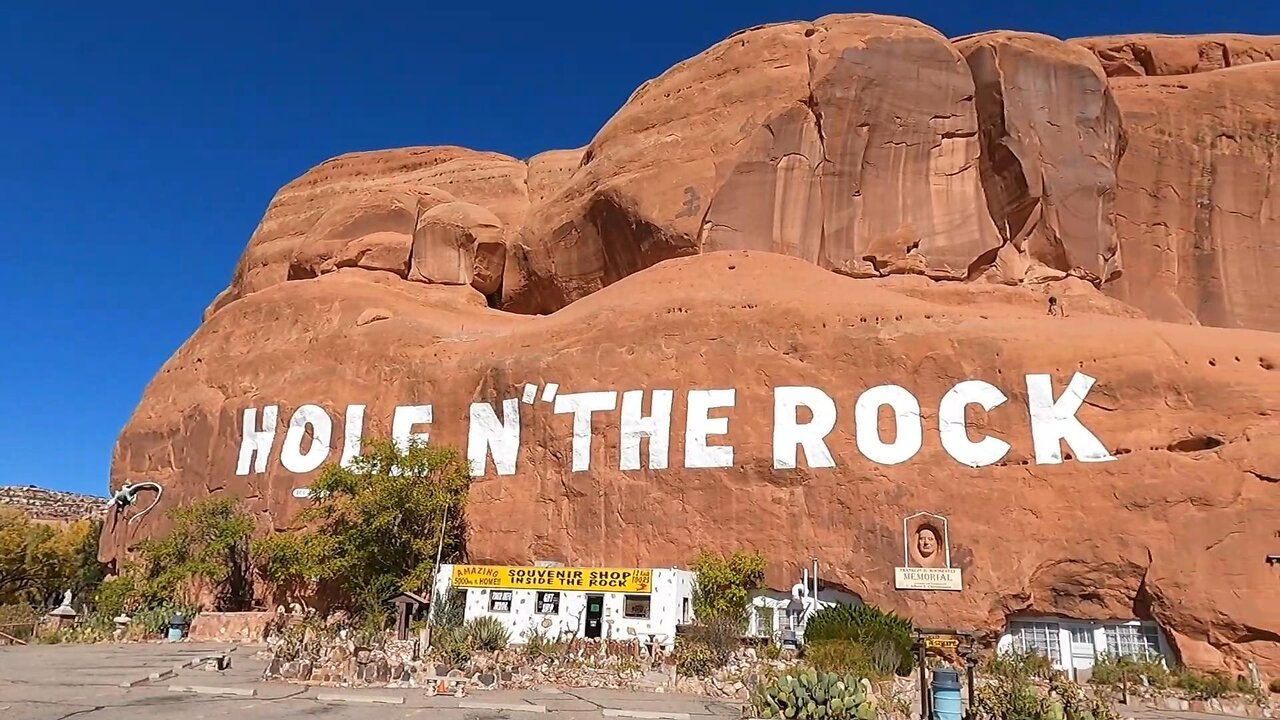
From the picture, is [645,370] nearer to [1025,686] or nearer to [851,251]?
[851,251]

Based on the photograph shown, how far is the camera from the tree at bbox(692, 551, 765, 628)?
2464 centimetres

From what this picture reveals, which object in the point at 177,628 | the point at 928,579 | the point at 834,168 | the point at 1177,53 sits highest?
the point at 1177,53

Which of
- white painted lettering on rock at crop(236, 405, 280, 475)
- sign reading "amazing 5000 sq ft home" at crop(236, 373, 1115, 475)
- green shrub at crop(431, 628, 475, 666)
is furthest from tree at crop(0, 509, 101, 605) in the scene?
green shrub at crop(431, 628, 475, 666)

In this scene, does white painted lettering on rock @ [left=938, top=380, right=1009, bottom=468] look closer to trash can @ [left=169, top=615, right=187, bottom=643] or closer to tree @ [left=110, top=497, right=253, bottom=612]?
tree @ [left=110, top=497, right=253, bottom=612]

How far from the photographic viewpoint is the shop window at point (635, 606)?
2417cm

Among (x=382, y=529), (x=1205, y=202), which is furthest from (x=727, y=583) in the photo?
(x=1205, y=202)

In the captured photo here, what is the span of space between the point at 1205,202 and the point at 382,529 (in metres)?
33.5

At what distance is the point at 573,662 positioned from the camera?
19656 mm

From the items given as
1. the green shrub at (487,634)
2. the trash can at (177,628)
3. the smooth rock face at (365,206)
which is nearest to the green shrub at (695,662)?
the green shrub at (487,634)

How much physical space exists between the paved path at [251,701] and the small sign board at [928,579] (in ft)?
30.0

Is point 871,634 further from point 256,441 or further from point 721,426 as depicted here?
point 256,441

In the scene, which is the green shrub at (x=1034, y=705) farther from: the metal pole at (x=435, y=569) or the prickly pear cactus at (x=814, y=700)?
the metal pole at (x=435, y=569)

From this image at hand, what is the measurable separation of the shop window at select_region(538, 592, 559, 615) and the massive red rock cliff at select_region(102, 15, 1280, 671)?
2795mm

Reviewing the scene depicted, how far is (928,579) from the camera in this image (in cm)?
2372
